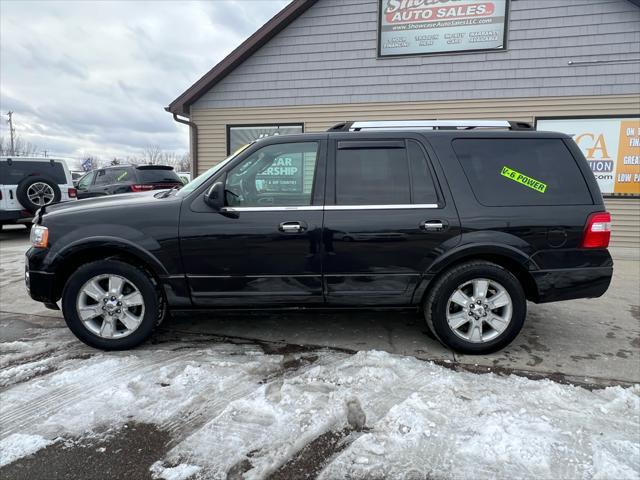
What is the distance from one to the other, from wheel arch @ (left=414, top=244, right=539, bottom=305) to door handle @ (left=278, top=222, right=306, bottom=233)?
1087 millimetres

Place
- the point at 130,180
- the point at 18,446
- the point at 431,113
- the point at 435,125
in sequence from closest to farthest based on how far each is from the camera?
1. the point at 18,446
2. the point at 435,125
3. the point at 431,113
4. the point at 130,180

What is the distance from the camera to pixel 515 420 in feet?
8.09

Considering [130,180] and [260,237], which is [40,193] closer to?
[130,180]

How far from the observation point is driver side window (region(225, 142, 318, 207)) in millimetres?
3355

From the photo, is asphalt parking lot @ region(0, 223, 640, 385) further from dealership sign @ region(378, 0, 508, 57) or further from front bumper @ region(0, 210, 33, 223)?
dealership sign @ region(378, 0, 508, 57)

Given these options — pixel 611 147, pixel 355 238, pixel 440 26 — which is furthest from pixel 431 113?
pixel 355 238

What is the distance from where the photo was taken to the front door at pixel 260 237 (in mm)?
3289

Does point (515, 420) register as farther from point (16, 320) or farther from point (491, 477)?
point (16, 320)

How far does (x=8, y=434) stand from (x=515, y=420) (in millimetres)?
2969

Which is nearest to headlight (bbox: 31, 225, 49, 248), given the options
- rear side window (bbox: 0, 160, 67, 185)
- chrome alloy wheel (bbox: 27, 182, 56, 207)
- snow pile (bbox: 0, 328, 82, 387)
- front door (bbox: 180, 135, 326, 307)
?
snow pile (bbox: 0, 328, 82, 387)

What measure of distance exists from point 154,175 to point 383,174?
382 inches

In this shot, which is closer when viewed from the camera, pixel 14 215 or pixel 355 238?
pixel 355 238

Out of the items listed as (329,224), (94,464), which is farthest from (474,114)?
(94,464)

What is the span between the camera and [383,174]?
339 centimetres
